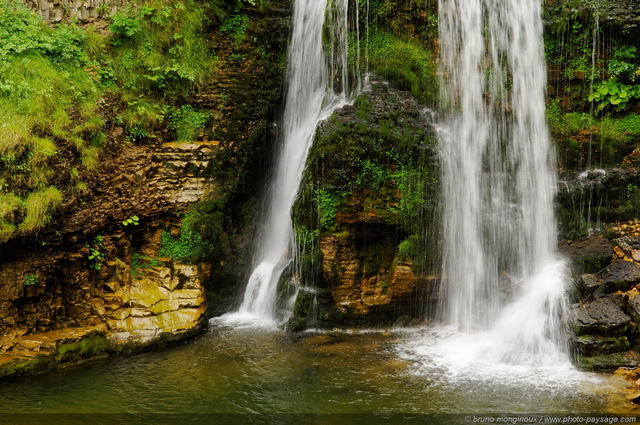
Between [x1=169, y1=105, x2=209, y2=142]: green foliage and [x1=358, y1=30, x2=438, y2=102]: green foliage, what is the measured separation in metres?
3.62

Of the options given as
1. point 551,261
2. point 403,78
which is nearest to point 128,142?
point 403,78

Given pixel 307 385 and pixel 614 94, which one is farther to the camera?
pixel 614 94

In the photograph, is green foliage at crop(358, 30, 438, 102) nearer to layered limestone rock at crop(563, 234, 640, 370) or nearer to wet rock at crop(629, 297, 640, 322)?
layered limestone rock at crop(563, 234, 640, 370)

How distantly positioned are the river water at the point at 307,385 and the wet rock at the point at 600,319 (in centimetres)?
75

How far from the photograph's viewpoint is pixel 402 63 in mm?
10617

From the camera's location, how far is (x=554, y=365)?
7.52 m

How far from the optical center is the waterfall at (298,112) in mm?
10305

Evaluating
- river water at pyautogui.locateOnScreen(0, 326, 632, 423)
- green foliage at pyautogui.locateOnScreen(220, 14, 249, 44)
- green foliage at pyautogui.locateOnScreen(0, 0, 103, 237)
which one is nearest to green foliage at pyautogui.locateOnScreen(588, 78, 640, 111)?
river water at pyautogui.locateOnScreen(0, 326, 632, 423)

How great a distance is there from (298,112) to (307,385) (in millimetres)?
6656

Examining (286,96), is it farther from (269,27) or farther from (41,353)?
(41,353)

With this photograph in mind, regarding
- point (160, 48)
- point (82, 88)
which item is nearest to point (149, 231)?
point (82, 88)

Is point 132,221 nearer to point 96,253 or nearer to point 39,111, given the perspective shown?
point 96,253

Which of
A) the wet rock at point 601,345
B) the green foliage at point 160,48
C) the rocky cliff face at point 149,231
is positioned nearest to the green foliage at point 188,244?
the rocky cliff face at point 149,231

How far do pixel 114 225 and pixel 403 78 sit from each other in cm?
654
